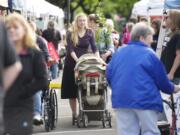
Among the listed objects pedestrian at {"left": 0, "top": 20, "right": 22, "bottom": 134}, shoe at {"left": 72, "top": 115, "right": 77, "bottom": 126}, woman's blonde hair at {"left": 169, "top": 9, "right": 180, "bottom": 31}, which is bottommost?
shoe at {"left": 72, "top": 115, "right": 77, "bottom": 126}

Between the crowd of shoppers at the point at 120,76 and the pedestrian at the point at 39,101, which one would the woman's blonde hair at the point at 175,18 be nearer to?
the crowd of shoppers at the point at 120,76

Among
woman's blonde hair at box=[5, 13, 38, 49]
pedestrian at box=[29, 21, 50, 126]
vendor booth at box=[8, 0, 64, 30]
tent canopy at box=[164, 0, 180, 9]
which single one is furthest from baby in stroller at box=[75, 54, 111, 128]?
woman's blonde hair at box=[5, 13, 38, 49]

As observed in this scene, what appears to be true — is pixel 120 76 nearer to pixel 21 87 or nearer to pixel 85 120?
pixel 21 87

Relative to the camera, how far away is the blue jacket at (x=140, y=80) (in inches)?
330

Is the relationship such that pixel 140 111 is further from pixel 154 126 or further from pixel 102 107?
pixel 102 107

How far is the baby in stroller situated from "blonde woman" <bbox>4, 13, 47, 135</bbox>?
5606 millimetres

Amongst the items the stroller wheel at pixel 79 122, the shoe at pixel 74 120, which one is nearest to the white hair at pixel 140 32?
the stroller wheel at pixel 79 122

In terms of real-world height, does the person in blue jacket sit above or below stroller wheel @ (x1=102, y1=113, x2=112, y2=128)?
above

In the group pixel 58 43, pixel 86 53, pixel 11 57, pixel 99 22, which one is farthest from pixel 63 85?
pixel 58 43

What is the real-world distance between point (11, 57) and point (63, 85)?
26.1ft

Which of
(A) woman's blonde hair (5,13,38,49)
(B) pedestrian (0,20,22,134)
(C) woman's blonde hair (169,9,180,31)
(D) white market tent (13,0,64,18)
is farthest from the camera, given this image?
(D) white market tent (13,0,64,18)

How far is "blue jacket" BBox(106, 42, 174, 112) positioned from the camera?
27.5 ft

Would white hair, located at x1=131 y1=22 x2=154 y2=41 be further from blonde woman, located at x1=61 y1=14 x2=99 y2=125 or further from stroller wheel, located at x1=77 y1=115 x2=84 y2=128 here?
stroller wheel, located at x1=77 y1=115 x2=84 y2=128

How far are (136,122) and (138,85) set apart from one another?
45 cm
